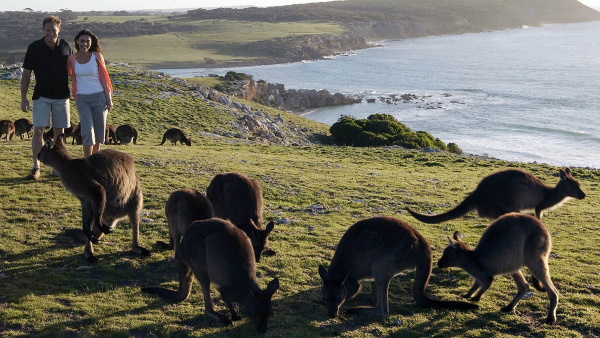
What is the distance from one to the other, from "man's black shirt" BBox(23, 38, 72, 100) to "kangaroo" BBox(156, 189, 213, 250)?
15.0 ft

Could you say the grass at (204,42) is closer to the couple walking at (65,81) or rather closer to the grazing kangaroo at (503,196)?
the couple walking at (65,81)

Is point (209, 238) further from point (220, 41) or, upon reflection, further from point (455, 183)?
point (220, 41)

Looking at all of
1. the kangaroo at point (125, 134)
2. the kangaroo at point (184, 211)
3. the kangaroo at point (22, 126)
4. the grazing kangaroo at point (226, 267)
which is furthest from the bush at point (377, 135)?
the grazing kangaroo at point (226, 267)

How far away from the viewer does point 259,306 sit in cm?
656

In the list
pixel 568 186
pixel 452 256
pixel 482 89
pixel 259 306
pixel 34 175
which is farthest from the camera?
pixel 482 89

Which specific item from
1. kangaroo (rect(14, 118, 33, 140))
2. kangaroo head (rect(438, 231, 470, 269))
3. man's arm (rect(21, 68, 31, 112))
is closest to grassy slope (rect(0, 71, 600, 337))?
kangaroo head (rect(438, 231, 470, 269))

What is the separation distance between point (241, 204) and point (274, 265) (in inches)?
44.8

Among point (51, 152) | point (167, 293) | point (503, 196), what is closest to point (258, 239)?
point (167, 293)

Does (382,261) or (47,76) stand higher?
(47,76)

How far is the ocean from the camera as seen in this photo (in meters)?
54.0

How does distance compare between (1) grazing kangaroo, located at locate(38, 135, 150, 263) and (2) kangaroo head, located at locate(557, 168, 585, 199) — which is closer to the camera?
(1) grazing kangaroo, located at locate(38, 135, 150, 263)

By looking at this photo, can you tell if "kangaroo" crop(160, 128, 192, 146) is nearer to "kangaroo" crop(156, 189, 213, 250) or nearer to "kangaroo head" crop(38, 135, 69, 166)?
"kangaroo head" crop(38, 135, 69, 166)

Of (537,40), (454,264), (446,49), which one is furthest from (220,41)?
(454,264)

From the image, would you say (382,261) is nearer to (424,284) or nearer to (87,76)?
(424,284)
